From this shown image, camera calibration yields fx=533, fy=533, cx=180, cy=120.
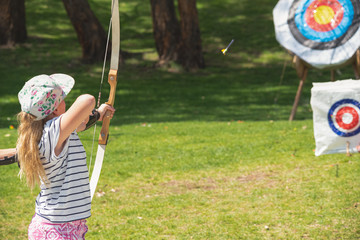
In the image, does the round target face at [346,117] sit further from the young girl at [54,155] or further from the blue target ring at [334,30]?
the young girl at [54,155]

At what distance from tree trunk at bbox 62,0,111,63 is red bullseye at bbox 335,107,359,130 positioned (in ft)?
33.0

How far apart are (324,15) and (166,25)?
7.79 meters

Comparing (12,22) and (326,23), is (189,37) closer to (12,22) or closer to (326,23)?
(12,22)

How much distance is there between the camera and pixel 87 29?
538 inches

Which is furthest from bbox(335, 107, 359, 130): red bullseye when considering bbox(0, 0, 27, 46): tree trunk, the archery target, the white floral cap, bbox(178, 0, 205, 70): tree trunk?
bbox(0, 0, 27, 46): tree trunk

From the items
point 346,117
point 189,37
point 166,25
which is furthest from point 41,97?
point 166,25

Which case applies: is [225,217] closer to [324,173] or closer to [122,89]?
[324,173]

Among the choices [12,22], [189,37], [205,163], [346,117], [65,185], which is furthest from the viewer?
[12,22]

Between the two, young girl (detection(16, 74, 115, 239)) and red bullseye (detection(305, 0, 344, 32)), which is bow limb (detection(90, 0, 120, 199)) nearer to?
young girl (detection(16, 74, 115, 239))

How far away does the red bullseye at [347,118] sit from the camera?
13.8ft

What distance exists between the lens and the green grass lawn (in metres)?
4.17

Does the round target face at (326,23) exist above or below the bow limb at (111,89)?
below

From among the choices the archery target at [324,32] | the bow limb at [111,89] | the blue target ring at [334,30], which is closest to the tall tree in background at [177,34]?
the archery target at [324,32]

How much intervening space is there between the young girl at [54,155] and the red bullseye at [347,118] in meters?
2.44
